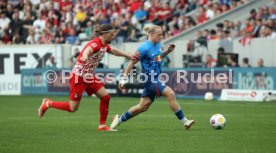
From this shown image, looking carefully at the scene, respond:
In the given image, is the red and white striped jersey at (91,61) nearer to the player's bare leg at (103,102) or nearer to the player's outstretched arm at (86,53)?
the player's outstretched arm at (86,53)

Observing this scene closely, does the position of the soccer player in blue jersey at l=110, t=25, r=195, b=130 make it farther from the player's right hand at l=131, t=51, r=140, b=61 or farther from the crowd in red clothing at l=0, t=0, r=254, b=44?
the crowd in red clothing at l=0, t=0, r=254, b=44

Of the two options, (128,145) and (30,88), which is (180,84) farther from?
(128,145)

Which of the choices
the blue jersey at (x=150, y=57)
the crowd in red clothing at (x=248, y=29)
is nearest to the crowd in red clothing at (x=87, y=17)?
the crowd in red clothing at (x=248, y=29)

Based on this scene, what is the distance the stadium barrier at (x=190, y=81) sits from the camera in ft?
85.1

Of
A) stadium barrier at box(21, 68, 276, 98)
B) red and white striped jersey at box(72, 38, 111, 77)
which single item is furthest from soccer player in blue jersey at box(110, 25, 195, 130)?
stadium barrier at box(21, 68, 276, 98)

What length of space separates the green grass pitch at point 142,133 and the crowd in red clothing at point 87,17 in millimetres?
11312

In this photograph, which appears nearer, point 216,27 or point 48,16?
point 216,27

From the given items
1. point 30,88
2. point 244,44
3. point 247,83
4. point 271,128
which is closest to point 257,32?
point 244,44

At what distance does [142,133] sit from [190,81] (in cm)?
1365

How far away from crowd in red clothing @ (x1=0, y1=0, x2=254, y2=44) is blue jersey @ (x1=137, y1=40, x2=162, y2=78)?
1707cm

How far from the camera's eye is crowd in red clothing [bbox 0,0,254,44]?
106ft

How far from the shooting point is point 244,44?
91.4ft

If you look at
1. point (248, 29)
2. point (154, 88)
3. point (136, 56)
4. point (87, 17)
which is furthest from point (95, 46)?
point (87, 17)

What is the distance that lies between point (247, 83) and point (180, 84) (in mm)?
2866
